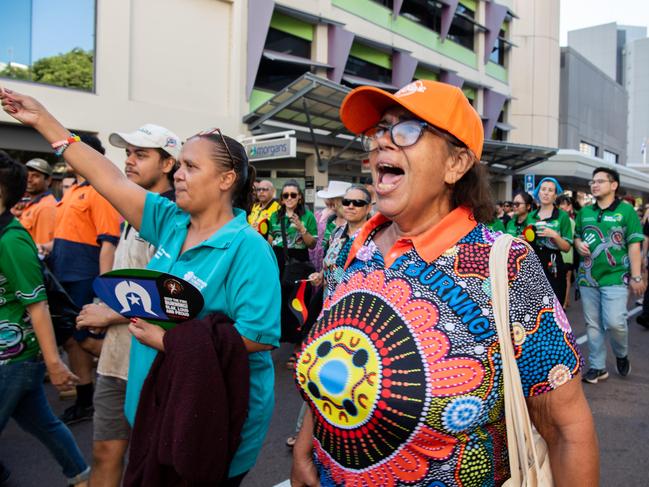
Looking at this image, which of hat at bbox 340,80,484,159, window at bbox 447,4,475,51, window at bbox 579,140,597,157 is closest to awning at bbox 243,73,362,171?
hat at bbox 340,80,484,159

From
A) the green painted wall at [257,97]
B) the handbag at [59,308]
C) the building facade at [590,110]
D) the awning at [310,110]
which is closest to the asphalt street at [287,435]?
the handbag at [59,308]

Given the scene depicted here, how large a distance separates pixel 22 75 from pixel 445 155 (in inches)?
503

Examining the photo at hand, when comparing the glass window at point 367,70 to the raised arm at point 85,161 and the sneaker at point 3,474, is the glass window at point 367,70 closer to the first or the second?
the sneaker at point 3,474

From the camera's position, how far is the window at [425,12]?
73.7 ft

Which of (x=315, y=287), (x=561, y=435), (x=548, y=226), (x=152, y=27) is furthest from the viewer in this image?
(x=152, y=27)

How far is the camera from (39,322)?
265cm

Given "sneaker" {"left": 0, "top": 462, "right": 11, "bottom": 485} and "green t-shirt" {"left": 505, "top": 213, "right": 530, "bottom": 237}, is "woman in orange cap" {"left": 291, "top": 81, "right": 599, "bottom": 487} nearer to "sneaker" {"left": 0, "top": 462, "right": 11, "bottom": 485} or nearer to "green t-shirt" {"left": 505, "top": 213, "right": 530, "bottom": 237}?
"sneaker" {"left": 0, "top": 462, "right": 11, "bottom": 485}

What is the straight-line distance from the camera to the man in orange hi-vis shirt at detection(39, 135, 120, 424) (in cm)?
431

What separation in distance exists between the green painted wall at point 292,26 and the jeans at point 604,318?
14.0 m

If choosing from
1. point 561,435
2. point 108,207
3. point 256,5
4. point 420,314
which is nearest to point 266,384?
point 420,314

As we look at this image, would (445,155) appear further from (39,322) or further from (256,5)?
(256,5)

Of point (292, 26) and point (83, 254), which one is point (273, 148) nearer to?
point (83, 254)

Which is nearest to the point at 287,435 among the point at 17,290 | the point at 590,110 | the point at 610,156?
the point at 17,290

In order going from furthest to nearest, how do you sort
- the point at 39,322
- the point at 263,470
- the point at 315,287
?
the point at 315,287
the point at 263,470
the point at 39,322
